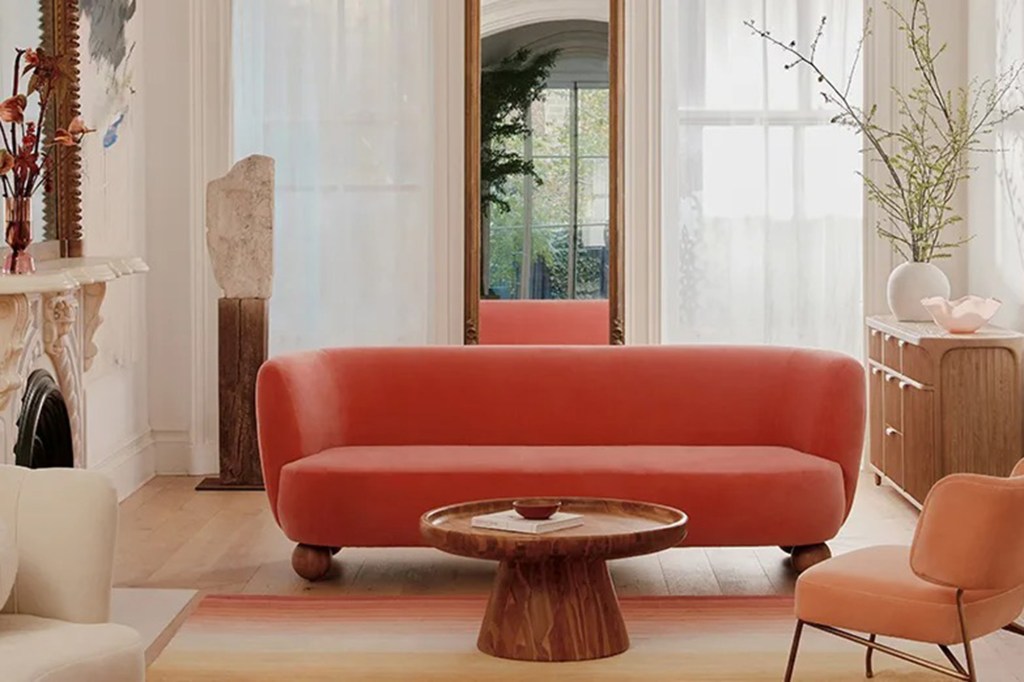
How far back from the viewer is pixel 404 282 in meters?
7.79

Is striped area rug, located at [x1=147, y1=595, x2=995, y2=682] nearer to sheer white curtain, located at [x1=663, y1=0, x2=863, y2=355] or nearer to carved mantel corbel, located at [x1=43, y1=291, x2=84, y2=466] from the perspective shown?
carved mantel corbel, located at [x1=43, y1=291, x2=84, y2=466]

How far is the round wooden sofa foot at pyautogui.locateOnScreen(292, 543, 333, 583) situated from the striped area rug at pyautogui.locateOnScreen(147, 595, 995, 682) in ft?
0.97

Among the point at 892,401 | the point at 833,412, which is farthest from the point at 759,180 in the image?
the point at 833,412

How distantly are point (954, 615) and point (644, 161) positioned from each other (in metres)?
4.36

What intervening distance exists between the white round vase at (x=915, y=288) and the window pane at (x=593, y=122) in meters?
1.59

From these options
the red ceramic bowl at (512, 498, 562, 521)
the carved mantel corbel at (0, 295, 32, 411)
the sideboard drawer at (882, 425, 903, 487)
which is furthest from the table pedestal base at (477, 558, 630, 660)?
the sideboard drawer at (882, 425, 903, 487)

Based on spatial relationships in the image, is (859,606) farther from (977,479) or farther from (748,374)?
(748,374)

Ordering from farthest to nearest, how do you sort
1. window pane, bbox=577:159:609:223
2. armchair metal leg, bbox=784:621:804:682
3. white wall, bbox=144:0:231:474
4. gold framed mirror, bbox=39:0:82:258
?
1. window pane, bbox=577:159:609:223
2. white wall, bbox=144:0:231:474
3. gold framed mirror, bbox=39:0:82:258
4. armchair metal leg, bbox=784:621:804:682

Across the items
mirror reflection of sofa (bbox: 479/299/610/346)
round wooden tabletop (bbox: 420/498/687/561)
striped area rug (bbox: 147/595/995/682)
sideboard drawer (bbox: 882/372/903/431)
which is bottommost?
striped area rug (bbox: 147/595/995/682)

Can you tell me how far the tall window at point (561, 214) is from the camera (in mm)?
7633

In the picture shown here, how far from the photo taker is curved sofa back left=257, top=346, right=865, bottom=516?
5.94 metres

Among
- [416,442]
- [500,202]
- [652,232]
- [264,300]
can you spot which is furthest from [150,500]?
[652,232]

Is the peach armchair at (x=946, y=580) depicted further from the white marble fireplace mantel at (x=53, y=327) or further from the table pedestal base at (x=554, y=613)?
the white marble fireplace mantel at (x=53, y=327)

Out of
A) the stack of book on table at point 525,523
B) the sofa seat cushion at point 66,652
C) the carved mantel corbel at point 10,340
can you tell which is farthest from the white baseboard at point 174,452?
the sofa seat cushion at point 66,652
